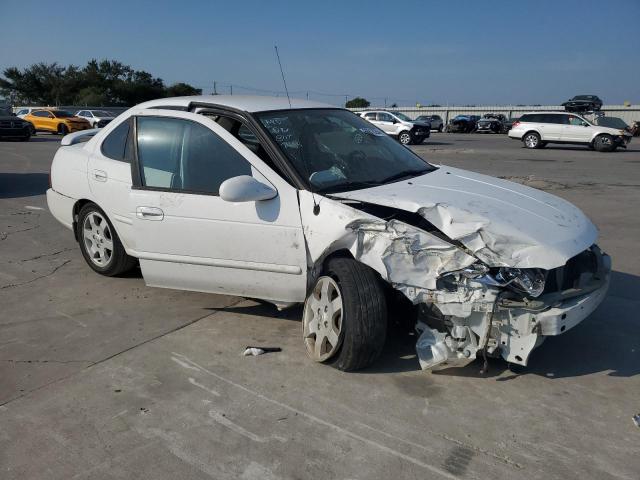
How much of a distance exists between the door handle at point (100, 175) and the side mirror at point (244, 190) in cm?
174

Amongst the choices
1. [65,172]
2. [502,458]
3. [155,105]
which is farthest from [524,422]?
[65,172]

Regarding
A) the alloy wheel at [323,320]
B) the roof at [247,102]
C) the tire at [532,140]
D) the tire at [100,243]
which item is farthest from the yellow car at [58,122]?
the alloy wheel at [323,320]

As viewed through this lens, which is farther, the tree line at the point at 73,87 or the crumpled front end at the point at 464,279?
the tree line at the point at 73,87

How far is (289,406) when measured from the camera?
3.21 metres

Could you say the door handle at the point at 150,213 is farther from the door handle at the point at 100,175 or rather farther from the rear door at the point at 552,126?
the rear door at the point at 552,126

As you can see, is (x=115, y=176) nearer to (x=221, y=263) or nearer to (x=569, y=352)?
(x=221, y=263)

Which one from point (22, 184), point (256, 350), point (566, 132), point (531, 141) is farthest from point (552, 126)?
point (256, 350)

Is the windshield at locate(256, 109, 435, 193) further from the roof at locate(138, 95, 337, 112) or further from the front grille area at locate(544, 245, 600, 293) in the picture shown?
the front grille area at locate(544, 245, 600, 293)

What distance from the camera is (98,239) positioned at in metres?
5.29

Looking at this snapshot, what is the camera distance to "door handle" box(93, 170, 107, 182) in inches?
195

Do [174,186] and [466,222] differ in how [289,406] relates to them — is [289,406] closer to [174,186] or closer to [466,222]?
[466,222]

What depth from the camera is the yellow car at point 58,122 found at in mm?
31578

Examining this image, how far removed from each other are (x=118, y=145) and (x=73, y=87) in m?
59.9

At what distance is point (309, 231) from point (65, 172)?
124 inches
